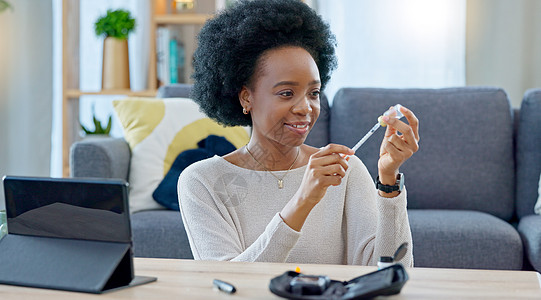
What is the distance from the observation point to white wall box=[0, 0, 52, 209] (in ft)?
11.3

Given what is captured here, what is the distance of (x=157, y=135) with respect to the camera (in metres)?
2.59

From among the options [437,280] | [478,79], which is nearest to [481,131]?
[478,79]

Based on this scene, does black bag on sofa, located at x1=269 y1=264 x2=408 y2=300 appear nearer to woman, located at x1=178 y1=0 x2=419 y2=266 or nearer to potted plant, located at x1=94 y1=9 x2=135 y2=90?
woman, located at x1=178 y1=0 x2=419 y2=266

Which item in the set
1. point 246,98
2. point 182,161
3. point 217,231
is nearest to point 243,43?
point 246,98

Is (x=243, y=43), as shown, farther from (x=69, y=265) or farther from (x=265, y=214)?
(x=69, y=265)

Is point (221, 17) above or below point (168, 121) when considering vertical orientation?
above

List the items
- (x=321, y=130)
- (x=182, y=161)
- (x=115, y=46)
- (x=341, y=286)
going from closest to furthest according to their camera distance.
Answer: (x=341, y=286), (x=182, y=161), (x=321, y=130), (x=115, y=46)

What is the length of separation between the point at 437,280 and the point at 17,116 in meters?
3.16

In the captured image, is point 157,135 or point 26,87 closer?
point 157,135

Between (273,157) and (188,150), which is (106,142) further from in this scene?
(273,157)

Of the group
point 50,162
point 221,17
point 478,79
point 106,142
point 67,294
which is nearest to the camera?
point 67,294

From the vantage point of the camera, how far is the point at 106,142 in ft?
8.05

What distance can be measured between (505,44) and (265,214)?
244 cm

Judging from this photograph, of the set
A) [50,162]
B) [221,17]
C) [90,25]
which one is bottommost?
[50,162]
